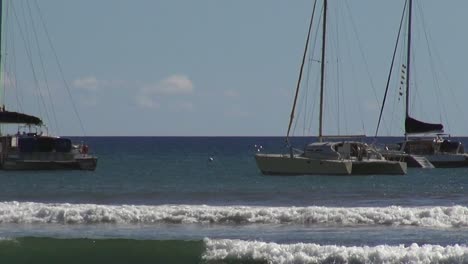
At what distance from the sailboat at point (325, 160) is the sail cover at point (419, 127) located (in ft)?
42.7

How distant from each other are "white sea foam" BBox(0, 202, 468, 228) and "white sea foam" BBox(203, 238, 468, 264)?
6113 millimetres

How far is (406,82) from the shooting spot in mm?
81062

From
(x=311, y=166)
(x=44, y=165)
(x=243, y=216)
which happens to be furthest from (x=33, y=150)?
(x=243, y=216)

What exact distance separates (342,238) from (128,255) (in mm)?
5357

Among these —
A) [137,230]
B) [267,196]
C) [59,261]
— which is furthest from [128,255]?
[267,196]

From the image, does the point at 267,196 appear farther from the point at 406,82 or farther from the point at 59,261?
the point at 406,82

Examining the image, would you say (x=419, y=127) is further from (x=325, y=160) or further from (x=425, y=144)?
(x=325, y=160)

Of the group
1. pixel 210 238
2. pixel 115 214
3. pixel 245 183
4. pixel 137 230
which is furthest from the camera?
pixel 245 183

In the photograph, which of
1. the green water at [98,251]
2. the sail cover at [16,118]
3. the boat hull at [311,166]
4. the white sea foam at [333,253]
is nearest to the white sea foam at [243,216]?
the green water at [98,251]

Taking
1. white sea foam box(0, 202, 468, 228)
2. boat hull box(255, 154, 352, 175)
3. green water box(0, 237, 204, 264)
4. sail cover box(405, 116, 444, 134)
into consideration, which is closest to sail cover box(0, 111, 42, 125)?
boat hull box(255, 154, 352, 175)

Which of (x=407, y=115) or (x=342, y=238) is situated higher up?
(x=407, y=115)

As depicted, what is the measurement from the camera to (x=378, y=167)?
66812mm

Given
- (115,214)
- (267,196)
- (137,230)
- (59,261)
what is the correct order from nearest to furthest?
(59,261) → (137,230) → (115,214) → (267,196)

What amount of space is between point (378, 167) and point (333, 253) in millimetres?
41941
